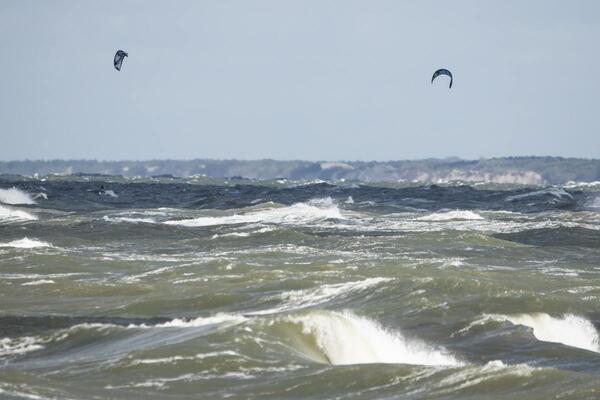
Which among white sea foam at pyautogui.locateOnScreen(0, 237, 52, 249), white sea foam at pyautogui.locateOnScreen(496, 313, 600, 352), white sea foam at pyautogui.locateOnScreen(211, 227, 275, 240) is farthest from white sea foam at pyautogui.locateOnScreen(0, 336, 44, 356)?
white sea foam at pyautogui.locateOnScreen(211, 227, 275, 240)

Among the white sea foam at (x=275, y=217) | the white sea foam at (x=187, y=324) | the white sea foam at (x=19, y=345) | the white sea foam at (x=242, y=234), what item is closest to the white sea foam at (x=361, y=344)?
the white sea foam at (x=187, y=324)

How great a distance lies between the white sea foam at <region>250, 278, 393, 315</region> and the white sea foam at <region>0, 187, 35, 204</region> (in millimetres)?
48059

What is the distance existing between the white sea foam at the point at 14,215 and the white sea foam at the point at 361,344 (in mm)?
32317

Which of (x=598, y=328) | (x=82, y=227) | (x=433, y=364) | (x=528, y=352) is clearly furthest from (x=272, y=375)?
(x=82, y=227)

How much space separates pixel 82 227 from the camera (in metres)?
44.2

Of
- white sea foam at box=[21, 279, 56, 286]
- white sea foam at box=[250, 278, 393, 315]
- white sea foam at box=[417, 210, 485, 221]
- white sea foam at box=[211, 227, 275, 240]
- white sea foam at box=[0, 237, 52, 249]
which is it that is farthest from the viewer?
white sea foam at box=[417, 210, 485, 221]

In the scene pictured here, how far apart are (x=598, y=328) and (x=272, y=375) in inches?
265

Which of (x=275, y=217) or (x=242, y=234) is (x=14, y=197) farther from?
(x=242, y=234)

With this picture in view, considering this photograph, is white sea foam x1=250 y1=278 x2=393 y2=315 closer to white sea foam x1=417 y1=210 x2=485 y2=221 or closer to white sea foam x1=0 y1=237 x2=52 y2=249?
white sea foam x1=0 y1=237 x2=52 y2=249

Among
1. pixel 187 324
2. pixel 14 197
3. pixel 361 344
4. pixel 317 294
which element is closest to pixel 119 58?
pixel 317 294

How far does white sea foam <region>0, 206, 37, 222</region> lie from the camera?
50231mm

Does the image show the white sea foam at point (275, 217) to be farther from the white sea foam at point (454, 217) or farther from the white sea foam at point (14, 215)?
the white sea foam at point (14, 215)

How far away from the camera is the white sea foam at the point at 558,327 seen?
64.2ft

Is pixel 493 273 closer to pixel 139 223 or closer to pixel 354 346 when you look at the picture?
pixel 354 346
